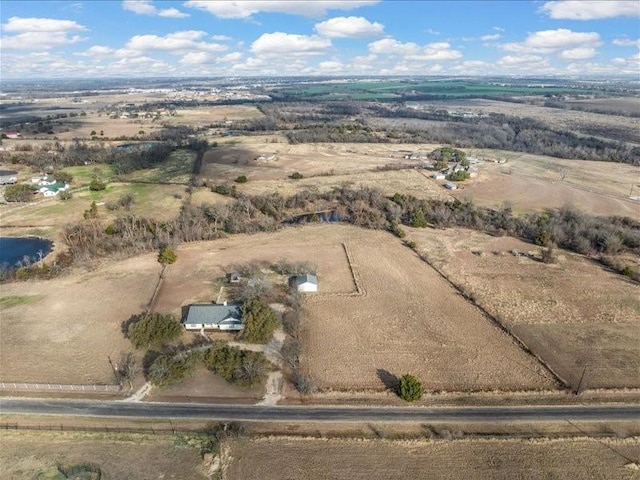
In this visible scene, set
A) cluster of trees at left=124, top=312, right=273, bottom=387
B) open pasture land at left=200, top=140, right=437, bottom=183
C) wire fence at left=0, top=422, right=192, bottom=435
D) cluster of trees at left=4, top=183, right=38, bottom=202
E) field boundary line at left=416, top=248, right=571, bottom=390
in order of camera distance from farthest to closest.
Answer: open pasture land at left=200, top=140, right=437, bottom=183 → cluster of trees at left=4, top=183, right=38, bottom=202 → field boundary line at left=416, top=248, right=571, bottom=390 → cluster of trees at left=124, top=312, right=273, bottom=387 → wire fence at left=0, top=422, right=192, bottom=435

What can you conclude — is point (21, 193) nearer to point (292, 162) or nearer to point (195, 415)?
point (292, 162)

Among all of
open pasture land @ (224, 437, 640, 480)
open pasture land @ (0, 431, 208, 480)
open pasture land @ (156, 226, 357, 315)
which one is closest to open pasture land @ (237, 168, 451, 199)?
open pasture land @ (156, 226, 357, 315)

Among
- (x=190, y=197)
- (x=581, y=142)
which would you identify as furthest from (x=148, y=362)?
(x=581, y=142)

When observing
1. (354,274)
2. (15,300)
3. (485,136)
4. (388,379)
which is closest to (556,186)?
(354,274)

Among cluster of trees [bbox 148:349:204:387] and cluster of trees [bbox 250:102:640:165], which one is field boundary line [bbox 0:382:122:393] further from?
cluster of trees [bbox 250:102:640:165]

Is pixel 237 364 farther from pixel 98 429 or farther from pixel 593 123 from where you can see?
pixel 593 123

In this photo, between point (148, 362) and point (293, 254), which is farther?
point (293, 254)

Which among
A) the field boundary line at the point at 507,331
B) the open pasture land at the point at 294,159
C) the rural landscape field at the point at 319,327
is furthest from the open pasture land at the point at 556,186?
the field boundary line at the point at 507,331
